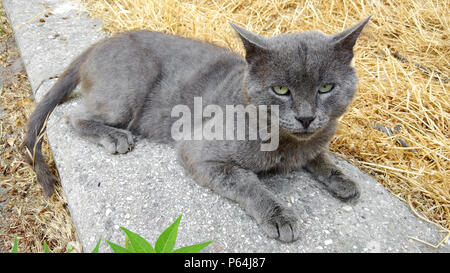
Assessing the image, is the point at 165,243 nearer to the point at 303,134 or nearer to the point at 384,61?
the point at 303,134

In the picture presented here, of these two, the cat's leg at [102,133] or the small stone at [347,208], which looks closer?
the small stone at [347,208]

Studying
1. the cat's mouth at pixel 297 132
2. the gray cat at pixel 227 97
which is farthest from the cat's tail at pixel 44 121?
the cat's mouth at pixel 297 132

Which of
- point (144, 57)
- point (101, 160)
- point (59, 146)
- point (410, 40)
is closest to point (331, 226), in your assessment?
point (101, 160)

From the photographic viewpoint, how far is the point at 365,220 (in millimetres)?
1664

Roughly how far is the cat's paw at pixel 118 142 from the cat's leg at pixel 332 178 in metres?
0.94

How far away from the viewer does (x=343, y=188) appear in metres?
1.75

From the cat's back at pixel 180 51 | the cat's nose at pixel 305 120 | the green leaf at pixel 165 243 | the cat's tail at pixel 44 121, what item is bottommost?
the cat's tail at pixel 44 121

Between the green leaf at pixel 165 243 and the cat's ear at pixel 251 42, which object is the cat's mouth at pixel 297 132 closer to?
the cat's ear at pixel 251 42

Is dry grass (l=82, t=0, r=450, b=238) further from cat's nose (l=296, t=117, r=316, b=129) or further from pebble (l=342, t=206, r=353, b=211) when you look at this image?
cat's nose (l=296, t=117, r=316, b=129)

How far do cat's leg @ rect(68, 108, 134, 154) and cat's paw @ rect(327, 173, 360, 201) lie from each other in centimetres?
105

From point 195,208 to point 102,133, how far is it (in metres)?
0.74

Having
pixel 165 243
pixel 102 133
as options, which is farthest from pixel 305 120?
pixel 102 133

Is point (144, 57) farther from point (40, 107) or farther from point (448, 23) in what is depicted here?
point (448, 23)

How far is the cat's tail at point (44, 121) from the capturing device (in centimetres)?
204
